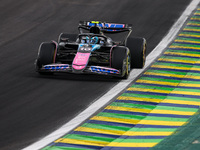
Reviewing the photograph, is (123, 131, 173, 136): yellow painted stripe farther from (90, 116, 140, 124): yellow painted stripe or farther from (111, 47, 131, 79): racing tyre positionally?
(111, 47, 131, 79): racing tyre

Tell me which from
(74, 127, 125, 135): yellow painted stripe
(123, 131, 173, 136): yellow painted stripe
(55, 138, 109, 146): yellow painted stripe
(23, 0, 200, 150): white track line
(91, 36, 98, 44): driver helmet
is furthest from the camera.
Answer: (91, 36, 98, 44): driver helmet

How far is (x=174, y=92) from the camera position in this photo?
63.8 feet

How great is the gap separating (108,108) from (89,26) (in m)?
6.14

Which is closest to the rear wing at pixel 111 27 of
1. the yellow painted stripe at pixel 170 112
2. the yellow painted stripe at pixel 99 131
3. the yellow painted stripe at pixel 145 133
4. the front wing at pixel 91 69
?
the front wing at pixel 91 69

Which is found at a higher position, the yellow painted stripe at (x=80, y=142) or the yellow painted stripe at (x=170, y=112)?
the yellow painted stripe at (x=170, y=112)

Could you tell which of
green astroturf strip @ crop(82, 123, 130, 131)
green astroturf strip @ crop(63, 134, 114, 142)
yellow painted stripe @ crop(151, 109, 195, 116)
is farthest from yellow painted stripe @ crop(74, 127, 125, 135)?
yellow painted stripe @ crop(151, 109, 195, 116)

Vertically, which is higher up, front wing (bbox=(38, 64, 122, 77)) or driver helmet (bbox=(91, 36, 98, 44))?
driver helmet (bbox=(91, 36, 98, 44))

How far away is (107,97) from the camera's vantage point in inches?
746

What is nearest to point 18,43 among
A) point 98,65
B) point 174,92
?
point 98,65

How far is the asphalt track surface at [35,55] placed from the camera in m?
16.5

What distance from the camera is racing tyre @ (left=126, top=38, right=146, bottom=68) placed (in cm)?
2200

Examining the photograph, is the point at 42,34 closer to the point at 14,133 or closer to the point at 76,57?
the point at 76,57

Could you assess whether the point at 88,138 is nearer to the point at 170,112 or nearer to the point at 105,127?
the point at 105,127

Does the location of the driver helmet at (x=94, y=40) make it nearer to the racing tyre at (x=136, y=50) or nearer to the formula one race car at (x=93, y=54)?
the formula one race car at (x=93, y=54)
